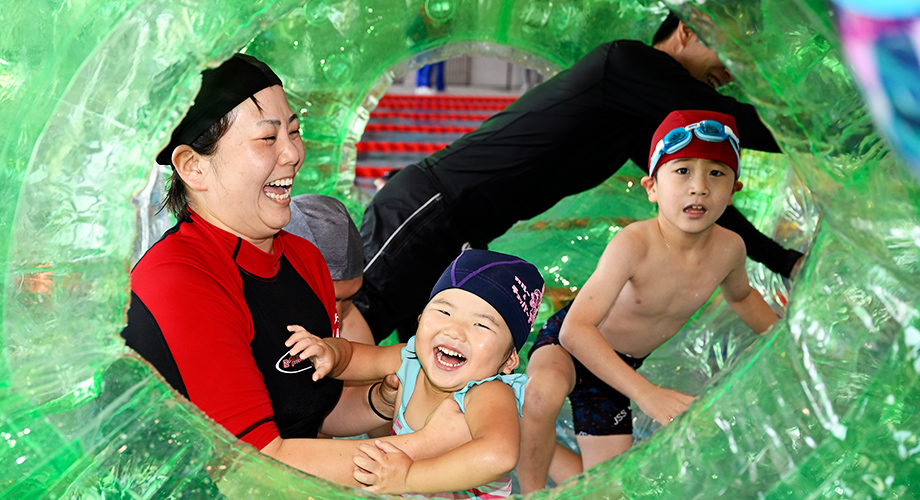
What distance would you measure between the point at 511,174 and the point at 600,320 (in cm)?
46

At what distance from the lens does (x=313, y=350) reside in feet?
3.94

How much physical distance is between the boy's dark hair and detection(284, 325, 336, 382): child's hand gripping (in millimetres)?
1162

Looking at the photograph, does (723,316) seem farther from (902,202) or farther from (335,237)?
(902,202)

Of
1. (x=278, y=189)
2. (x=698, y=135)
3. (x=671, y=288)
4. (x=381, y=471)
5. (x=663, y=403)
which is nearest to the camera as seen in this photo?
(x=381, y=471)

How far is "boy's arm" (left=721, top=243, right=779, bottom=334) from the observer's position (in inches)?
70.1

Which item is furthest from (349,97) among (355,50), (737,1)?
(737,1)

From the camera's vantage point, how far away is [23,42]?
3.56 feet

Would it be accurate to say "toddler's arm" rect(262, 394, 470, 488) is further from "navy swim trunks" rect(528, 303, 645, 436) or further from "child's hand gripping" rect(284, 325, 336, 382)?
"navy swim trunks" rect(528, 303, 645, 436)

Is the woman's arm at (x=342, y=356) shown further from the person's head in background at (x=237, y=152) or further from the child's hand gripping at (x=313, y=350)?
the person's head in background at (x=237, y=152)

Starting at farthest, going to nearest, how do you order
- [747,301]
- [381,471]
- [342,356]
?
[747,301], [342,356], [381,471]

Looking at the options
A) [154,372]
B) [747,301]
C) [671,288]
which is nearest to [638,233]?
[671,288]

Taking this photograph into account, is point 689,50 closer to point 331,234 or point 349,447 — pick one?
point 331,234

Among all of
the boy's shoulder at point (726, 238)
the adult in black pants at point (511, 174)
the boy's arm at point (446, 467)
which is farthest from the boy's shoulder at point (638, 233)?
the boy's arm at point (446, 467)

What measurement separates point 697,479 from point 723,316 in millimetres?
1280
